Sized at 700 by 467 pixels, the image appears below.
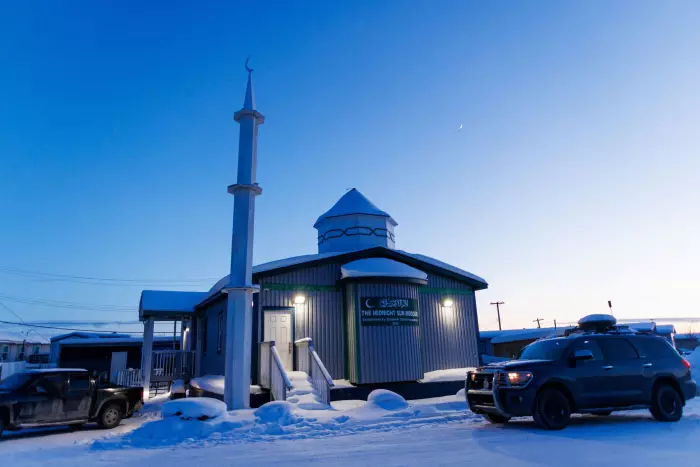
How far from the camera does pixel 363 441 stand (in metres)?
7.68

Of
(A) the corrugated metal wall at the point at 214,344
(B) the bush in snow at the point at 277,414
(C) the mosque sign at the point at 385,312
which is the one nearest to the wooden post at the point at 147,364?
(A) the corrugated metal wall at the point at 214,344

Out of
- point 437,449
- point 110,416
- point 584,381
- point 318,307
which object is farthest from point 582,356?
point 110,416

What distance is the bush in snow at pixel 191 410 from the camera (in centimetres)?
898

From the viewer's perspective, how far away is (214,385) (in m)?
13.4

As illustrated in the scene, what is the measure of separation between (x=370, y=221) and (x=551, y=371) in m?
12.5

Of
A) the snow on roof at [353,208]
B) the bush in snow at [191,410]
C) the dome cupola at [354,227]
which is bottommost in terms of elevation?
the bush in snow at [191,410]

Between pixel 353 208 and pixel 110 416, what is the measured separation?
479 inches

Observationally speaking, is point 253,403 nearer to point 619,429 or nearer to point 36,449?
point 36,449

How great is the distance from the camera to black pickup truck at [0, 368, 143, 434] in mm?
9688

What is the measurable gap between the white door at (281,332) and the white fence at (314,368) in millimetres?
311

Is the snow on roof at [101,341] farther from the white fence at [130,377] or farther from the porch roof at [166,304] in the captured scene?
the white fence at [130,377]

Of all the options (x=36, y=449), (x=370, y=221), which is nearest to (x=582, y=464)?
(x=36, y=449)

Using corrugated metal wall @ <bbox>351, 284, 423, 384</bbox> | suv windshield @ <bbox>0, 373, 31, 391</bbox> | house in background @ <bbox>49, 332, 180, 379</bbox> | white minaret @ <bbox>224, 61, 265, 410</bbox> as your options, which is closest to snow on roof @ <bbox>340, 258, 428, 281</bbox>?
corrugated metal wall @ <bbox>351, 284, 423, 384</bbox>

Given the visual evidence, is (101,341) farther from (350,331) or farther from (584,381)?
(584,381)
